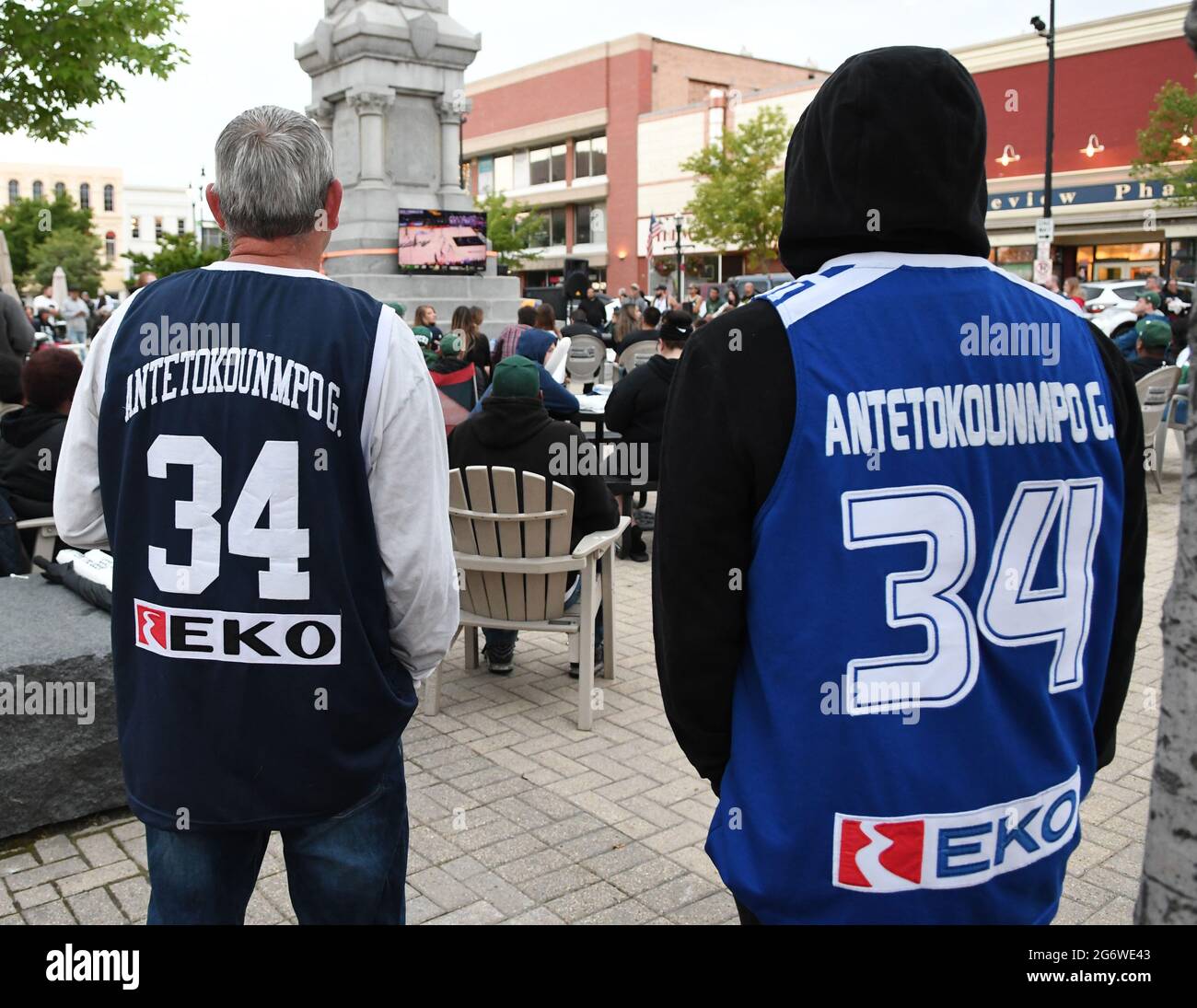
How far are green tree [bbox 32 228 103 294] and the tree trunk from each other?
77020 mm

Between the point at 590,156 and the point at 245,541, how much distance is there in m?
63.2

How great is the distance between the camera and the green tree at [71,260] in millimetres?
70750

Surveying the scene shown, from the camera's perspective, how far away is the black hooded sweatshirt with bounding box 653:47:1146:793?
1671 millimetres

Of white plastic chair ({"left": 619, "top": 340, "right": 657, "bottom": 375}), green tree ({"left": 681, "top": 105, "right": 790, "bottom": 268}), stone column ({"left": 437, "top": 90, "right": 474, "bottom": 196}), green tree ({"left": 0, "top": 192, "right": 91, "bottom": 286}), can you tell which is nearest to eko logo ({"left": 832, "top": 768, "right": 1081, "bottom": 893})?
white plastic chair ({"left": 619, "top": 340, "right": 657, "bottom": 375})

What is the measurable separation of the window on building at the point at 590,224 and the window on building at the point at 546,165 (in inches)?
96.1

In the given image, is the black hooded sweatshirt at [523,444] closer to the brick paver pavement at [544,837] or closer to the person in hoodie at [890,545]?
the brick paver pavement at [544,837]

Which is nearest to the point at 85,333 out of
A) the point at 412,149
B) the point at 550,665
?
the point at 412,149

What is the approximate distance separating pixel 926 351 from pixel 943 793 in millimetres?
651

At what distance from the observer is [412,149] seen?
19.1m

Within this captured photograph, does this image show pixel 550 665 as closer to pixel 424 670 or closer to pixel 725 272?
pixel 424 670

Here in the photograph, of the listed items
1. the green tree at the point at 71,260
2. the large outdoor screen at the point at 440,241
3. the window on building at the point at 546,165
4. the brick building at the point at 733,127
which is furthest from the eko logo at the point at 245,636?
the green tree at the point at 71,260

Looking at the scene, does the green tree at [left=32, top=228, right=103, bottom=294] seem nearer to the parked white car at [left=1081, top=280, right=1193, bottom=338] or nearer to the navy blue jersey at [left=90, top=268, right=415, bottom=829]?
the parked white car at [left=1081, top=280, right=1193, bottom=338]

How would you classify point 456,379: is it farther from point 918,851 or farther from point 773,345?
point 918,851
